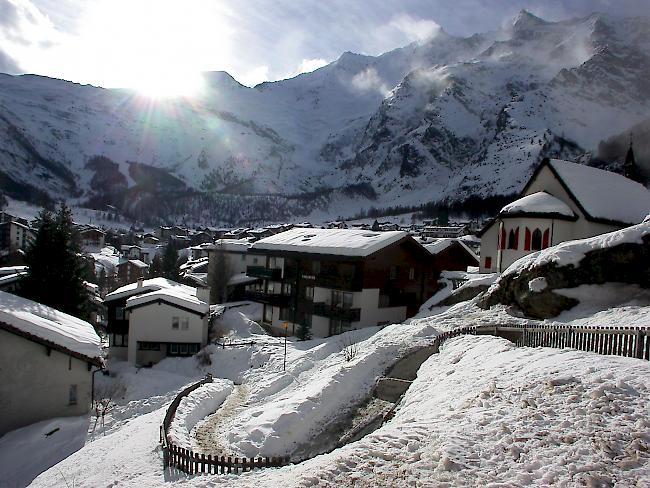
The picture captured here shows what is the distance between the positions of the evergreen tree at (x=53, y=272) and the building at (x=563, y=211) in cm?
2982

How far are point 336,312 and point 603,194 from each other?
67.3ft

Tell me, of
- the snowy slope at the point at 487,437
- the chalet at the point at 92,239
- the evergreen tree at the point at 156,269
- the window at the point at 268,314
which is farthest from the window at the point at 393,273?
the chalet at the point at 92,239

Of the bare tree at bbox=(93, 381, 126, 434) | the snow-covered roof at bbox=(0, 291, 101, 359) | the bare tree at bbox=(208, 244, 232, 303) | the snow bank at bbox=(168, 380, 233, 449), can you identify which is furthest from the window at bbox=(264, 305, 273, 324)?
the snow-covered roof at bbox=(0, 291, 101, 359)

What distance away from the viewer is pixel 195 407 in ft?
66.7

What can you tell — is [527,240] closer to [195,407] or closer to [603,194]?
[603,194]

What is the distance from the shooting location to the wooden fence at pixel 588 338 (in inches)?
449

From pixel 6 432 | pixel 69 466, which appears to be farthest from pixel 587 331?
pixel 6 432

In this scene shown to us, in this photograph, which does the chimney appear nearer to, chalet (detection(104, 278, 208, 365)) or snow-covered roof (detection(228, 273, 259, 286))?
chalet (detection(104, 278, 208, 365))

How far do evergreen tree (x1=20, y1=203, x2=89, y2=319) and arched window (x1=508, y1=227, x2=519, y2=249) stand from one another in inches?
1194

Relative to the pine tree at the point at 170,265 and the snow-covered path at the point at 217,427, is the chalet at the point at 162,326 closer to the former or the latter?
the snow-covered path at the point at 217,427

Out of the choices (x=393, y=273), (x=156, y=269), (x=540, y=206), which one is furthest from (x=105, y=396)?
(x=156, y=269)

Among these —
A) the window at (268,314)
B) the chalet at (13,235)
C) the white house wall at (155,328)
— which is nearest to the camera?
the white house wall at (155,328)

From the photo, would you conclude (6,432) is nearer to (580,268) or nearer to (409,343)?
(409,343)

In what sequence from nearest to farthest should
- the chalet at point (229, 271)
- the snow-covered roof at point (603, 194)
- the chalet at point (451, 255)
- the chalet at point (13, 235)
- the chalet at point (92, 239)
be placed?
1. the snow-covered roof at point (603, 194)
2. the chalet at point (451, 255)
3. the chalet at point (229, 271)
4. the chalet at point (13, 235)
5. the chalet at point (92, 239)
